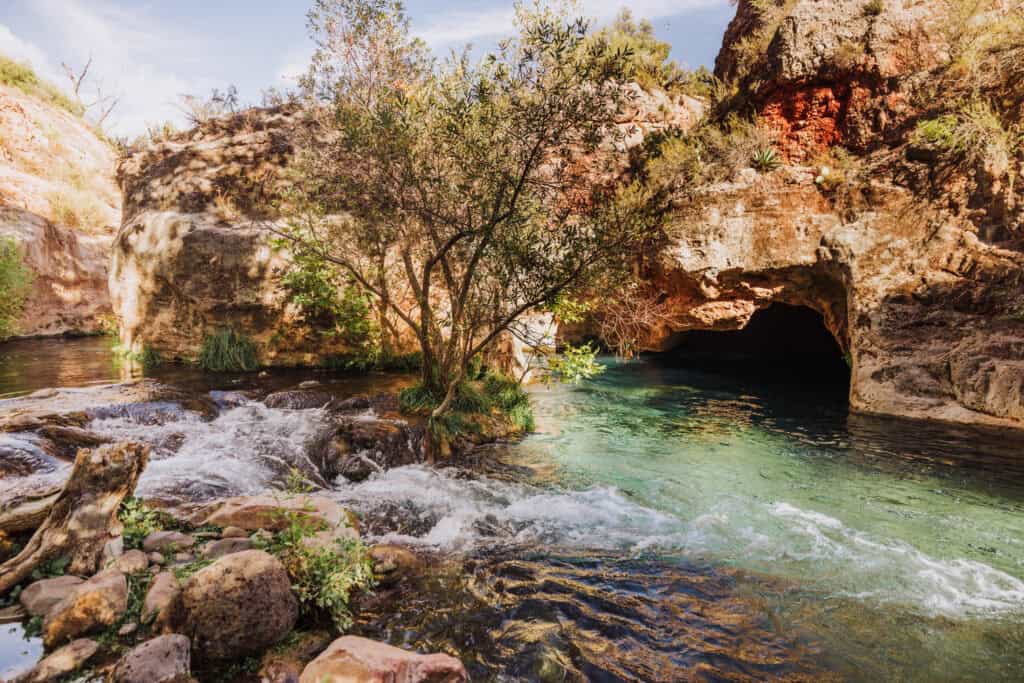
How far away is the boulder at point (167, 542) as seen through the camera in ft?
13.9

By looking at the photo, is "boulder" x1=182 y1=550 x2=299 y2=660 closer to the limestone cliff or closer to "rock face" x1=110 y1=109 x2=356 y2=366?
the limestone cliff

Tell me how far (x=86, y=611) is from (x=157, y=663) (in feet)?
2.44

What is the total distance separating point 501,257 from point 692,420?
19.5 feet

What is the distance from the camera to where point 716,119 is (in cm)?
1500

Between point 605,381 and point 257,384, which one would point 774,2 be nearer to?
point 605,381

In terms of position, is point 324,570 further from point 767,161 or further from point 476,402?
point 767,161

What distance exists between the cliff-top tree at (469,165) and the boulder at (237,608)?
492 centimetres

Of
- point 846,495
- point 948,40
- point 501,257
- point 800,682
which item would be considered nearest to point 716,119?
point 948,40

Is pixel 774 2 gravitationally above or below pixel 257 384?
above

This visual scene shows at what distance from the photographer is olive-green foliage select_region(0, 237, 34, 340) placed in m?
17.2

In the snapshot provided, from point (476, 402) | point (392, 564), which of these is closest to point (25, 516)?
point (392, 564)

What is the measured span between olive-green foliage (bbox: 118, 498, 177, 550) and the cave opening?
641 inches

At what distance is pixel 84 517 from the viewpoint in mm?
4008

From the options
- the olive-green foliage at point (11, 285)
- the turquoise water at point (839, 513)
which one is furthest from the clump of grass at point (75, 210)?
the turquoise water at point (839, 513)
